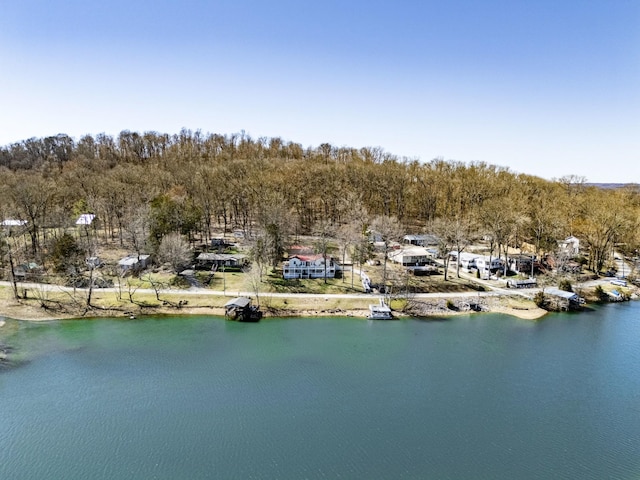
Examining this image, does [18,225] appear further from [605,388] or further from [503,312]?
[605,388]

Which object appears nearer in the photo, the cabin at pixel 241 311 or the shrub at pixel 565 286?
the cabin at pixel 241 311

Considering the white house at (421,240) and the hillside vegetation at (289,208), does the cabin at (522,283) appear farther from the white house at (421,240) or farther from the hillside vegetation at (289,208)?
the white house at (421,240)

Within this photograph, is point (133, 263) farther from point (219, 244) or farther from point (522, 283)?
point (522, 283)

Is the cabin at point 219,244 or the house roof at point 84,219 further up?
the house roof at point 84,219

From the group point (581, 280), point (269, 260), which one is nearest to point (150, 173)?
point (269, 260)

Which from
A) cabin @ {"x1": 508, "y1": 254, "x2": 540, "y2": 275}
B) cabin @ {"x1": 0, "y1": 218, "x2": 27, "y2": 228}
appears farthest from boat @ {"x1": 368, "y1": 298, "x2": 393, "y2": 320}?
cabin @ {"x1": 0, "y1": 218, "x2": 27, "y2": 228}

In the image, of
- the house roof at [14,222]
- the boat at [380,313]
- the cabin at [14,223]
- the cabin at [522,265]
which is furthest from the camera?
the cabin at [522,265]

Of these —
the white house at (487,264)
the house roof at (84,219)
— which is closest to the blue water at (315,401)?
the white house at (487,264)
